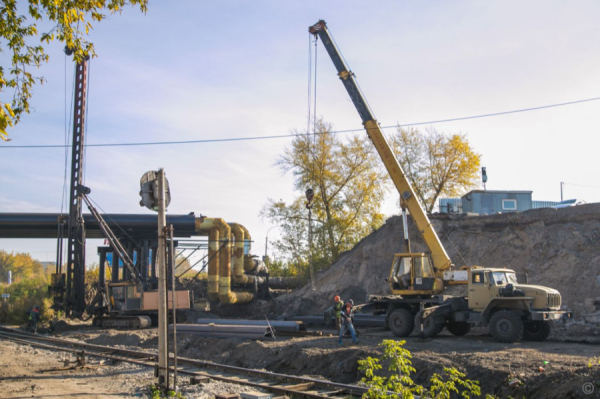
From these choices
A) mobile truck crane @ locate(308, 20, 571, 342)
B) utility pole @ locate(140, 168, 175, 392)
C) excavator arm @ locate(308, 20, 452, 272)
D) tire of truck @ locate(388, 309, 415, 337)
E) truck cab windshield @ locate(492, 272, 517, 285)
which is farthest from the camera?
excavator arm @ locate(308, 20, 452, 272)

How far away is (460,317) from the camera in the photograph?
20.0 metres

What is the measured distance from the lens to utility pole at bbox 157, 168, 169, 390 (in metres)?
11.0

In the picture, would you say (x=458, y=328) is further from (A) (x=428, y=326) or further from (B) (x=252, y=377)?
(B) (x=252, y=377)

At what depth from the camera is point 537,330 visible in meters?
19.2

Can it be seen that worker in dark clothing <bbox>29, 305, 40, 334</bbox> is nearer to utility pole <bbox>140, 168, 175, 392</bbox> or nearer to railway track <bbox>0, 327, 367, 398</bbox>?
railway track <bbox>0, 327, 367, 398</bbox>

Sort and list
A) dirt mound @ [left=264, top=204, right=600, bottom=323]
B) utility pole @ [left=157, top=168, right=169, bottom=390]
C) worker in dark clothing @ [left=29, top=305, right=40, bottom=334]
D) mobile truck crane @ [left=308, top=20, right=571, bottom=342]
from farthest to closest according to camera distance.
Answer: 1. worker in dark clothing @ [left=29, top=305, right=40, bottom=334]
2. dirt mound @ [left=264, top=204, right=600, bottom=323]
3. mobile truck crane @ [left=308, top=20, right=571, bottom=342]
4. utility pole @ [left=157, top=168, right=169, bottom=390]

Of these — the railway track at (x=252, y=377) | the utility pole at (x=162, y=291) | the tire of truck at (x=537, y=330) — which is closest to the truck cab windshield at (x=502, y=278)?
the tire of truck at (x=537, y=330)

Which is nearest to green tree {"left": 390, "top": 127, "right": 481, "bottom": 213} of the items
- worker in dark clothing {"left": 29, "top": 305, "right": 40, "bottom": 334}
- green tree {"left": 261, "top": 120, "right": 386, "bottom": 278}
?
green tree {"left": 261, "top": 120, "right": 386, "bottom": 278}

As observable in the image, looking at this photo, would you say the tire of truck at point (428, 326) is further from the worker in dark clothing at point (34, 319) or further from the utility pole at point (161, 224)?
the worker in dark clothing at point (34, 319)

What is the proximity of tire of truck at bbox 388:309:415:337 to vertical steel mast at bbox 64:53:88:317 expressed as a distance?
2066 cm

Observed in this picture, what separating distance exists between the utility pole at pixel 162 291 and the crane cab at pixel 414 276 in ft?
38.5

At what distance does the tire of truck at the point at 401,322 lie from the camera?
20859 millimetres

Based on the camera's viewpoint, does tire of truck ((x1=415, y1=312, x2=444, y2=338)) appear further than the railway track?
Yes

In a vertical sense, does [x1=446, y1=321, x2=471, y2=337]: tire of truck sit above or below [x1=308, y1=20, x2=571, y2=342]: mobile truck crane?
below
